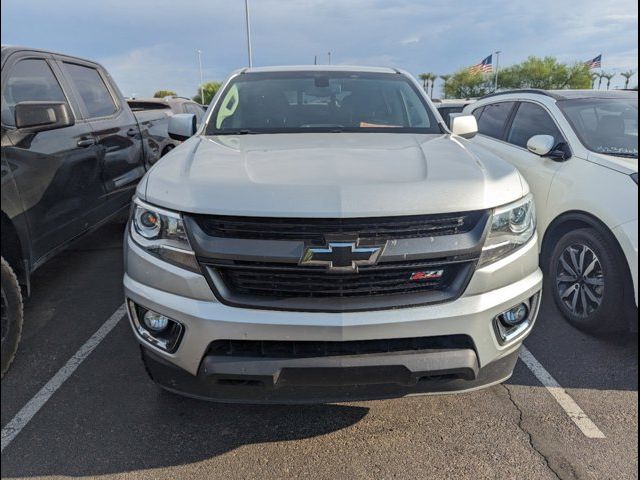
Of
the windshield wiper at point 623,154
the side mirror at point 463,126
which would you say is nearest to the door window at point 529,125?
the windshield wiper at point 623,154

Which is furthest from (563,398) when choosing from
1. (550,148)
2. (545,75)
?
(545,75)

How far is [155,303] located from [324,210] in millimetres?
841

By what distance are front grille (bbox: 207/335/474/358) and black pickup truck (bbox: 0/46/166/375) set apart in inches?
63.6

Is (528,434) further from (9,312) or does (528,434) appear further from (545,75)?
(545,75)

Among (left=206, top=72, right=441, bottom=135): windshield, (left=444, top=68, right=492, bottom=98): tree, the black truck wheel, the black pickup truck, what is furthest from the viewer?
(left=444, top=68, right=492, bottom=98): tree

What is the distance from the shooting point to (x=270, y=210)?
6.38 ft

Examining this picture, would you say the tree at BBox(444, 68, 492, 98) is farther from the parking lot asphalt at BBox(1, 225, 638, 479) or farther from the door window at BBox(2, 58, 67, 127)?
the parking lot asphalt at BBox(1, 225, 638, 479)

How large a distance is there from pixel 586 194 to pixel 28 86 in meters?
4.26

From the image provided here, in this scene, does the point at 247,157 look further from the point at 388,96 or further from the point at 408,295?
the point at 388,96

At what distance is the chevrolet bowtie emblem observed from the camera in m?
1.96

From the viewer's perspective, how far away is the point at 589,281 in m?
3.47

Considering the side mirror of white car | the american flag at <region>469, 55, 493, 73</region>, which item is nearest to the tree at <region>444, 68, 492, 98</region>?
the american flag at <region>469, 55, 493, 73</region>

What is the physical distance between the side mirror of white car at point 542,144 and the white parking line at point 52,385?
3699mm

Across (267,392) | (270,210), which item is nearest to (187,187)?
(270,210)
